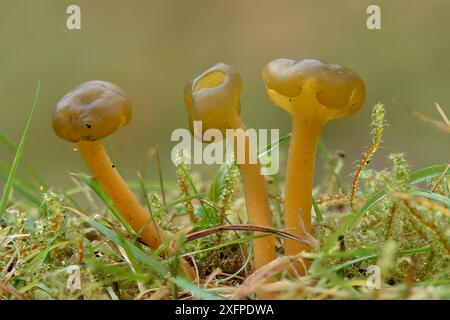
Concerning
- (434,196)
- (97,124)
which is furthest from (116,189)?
(434,196)

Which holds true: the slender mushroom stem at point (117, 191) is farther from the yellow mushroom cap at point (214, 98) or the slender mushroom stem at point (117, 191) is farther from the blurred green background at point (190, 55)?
the blurred green background at point (190, 55)

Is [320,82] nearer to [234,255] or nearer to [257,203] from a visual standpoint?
[257,203]

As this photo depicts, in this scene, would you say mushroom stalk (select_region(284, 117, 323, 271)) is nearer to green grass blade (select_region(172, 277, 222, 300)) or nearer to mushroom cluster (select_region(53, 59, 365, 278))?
mushroom cluster (select_region(53, 59, 365, 278))

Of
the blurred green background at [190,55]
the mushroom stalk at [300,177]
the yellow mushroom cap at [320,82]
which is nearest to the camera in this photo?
the yellow mushroom cap at [320,82]

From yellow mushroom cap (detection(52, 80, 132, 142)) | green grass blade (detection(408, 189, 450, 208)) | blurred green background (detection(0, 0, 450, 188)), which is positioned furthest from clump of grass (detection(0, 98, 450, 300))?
blurred green background (detection(0, 0, 450, 188))

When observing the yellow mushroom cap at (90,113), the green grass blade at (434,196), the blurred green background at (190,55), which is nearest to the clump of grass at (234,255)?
the green grass blade at (434,196)
